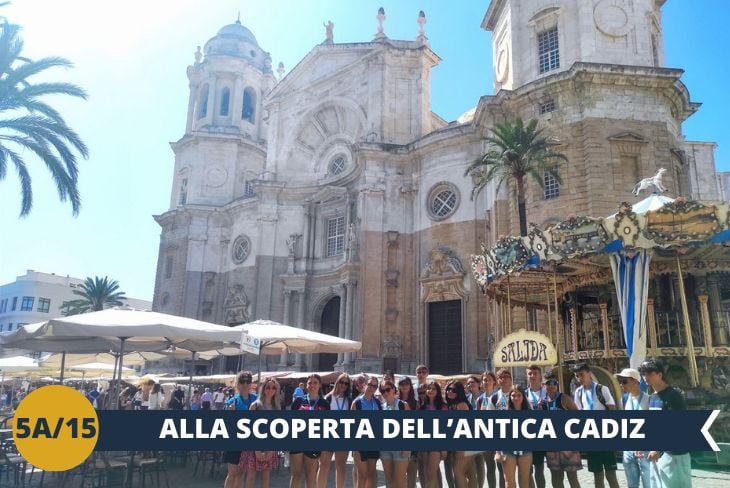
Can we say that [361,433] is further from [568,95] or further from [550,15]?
[550,15]

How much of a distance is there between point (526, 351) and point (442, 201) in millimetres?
15593

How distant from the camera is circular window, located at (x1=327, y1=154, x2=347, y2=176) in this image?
36531 mm

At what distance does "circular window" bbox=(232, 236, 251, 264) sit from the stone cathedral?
16 centimetres

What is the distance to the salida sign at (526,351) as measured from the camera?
1459cm

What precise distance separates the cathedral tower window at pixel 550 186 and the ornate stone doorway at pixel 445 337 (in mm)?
7121

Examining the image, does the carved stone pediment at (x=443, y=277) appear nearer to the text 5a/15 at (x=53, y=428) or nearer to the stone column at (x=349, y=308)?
the stone column at (x=349, y=308)

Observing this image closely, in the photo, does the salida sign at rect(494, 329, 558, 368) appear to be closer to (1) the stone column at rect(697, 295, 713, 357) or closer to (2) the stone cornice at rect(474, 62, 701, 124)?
(1) the stone column at rect(697, 295, 713, 357)

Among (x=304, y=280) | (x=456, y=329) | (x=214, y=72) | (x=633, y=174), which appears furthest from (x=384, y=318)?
(x=214, y=72)

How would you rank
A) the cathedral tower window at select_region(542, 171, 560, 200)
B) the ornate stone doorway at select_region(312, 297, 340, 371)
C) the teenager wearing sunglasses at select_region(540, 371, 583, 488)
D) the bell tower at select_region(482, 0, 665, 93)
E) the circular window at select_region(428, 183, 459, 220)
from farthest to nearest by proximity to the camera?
the ornate stone doorway at select_region(312, 297, 340, 371) < the circular window at select_region(428, 183, 459, 220) < the bell tower at select_region(482, 0, 665, 93) < the cathedral tower window at select_region(542, 171, 560, 200) < the teenager wearing sunglasses at select_region(540, 371, 583, 488)

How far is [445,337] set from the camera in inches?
1120

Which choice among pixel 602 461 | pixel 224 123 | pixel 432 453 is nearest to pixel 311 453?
pixel 432 453

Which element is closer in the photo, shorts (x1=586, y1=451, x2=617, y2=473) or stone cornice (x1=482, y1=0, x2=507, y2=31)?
shorts (x1=586, y1=451, x2=617, y2=473)

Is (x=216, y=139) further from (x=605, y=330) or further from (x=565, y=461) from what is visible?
(x=565, y=461)

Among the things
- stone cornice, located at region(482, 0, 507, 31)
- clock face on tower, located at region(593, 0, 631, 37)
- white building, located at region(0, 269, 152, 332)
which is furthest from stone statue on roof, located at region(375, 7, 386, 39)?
white building, located at region(0, 269, 152, 332)
